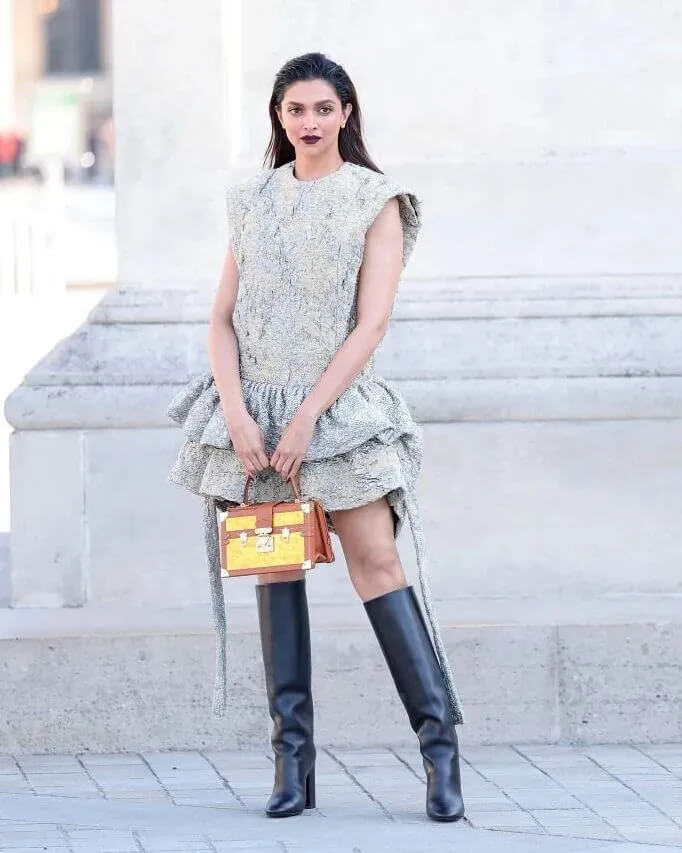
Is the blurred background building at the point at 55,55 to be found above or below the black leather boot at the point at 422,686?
above

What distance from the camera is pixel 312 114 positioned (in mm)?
3973

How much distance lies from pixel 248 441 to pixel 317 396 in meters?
0.17

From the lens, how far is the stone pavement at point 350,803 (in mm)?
3943

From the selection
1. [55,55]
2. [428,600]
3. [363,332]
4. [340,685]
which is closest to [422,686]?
[428,600]

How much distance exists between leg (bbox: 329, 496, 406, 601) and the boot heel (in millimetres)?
431

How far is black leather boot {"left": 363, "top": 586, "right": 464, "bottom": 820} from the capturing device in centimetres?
403

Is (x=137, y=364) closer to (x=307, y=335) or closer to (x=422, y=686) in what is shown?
(x=307, y=335)

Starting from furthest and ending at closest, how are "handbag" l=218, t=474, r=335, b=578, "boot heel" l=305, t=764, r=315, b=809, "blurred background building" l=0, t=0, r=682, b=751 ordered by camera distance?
"blurred background building" l=0, t=0, r=682, b=751 < "boot heel" l=305, t=764, r=315, b=809 < "handbag" l=218, t=474, r=335, b=578

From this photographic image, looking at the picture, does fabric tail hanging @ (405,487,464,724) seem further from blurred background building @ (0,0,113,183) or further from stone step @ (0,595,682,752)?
blurred background building @ (0,0,113,183)

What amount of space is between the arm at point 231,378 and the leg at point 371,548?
0.25m

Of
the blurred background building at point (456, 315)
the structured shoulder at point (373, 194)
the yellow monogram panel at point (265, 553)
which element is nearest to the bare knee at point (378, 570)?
the yellow monogram panel at point (265, 553)

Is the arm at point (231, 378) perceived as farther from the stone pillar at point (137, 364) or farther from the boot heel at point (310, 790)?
the stone pillar at point (137, 364)

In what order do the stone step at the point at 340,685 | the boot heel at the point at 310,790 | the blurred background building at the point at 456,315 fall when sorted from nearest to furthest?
the boot heel at the point at 310,790, the stone step at the point at 340,685, the blurred background building at the point at 456,315

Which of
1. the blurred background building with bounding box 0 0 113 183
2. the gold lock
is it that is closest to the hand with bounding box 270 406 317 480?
the gold lock
